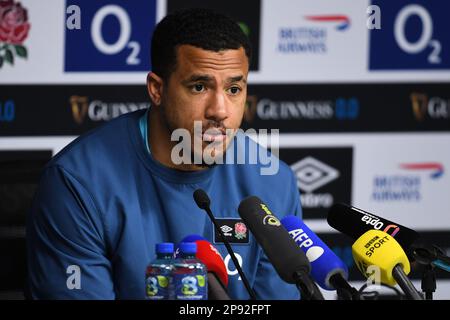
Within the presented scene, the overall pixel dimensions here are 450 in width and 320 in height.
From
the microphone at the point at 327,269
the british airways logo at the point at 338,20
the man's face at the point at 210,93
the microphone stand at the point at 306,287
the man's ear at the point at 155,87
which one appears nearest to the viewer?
the microphone stand at the point at 306,287

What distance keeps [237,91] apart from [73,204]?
20.6 inches

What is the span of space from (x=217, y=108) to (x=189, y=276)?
736mm

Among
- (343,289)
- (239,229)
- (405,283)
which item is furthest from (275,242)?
(239,229)

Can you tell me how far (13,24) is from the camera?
3.90 meters

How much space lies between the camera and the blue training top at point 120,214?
7.81 feet

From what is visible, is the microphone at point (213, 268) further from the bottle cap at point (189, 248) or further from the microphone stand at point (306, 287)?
the microphone stand at point (306, 287)

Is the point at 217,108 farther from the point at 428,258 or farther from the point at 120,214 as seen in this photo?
the point at 428,258

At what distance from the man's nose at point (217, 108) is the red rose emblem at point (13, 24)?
1616mm

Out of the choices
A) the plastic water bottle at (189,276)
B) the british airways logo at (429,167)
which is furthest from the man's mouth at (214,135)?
the british airways logo at (429,167)

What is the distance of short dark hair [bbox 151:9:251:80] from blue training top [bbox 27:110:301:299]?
8.8 inches

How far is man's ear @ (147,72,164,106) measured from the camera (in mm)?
2648

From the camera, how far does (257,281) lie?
8.63 ft
